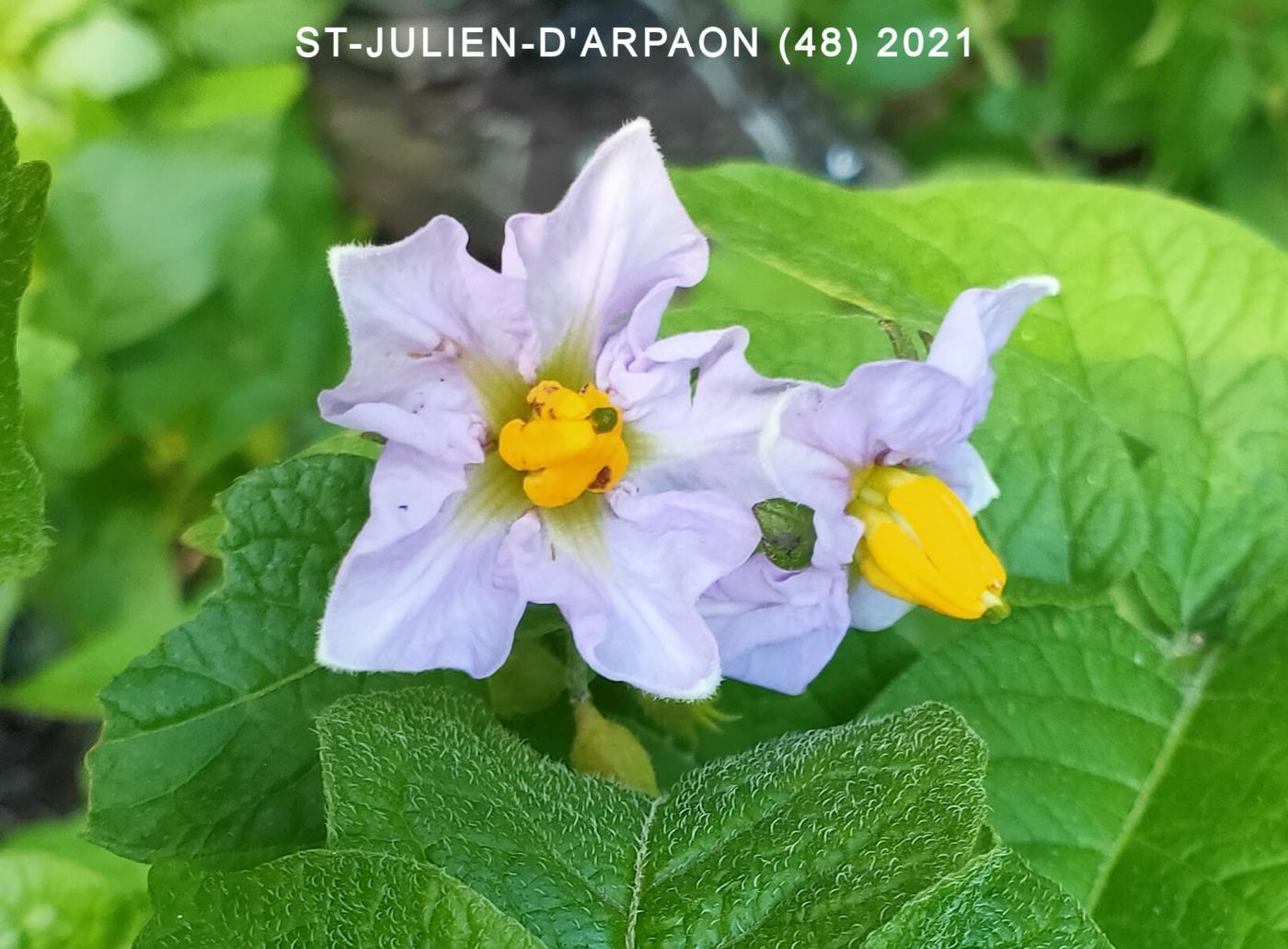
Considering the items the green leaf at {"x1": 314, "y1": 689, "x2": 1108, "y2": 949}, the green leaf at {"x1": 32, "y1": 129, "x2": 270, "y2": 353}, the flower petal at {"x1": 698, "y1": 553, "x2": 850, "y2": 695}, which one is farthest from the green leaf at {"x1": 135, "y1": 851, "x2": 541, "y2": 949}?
the green leaf at {"x1": 32, "y1": 129, "x2": 270, "y2": 353}

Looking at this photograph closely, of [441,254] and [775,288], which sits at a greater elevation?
[441,254]

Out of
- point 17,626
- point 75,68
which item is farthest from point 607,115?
point 17,626

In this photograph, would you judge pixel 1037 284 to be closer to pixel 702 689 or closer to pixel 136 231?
pixel 702 689

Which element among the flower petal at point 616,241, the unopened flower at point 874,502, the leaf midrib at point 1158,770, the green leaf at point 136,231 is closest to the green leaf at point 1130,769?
the leaf midrib at point 1158,770

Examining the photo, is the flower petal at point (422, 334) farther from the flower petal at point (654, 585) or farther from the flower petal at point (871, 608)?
the flower petal at point (871, 608)

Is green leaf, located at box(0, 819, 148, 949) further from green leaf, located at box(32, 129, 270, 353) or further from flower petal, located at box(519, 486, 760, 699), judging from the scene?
green leaf, located at box(32, 129, 270, 353)

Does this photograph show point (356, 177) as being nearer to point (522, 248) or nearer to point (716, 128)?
point (716, 128)

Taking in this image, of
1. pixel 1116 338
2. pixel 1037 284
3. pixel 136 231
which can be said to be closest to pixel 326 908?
pixel 1037 284
